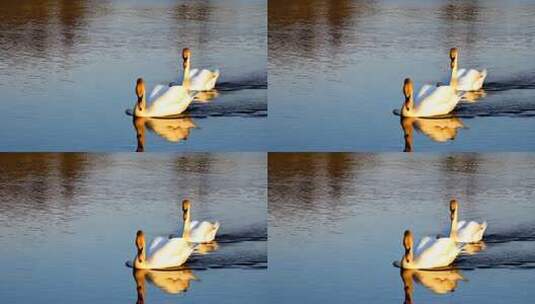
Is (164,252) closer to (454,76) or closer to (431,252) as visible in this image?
(431,252)

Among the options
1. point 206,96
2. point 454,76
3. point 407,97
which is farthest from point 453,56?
point 206,96

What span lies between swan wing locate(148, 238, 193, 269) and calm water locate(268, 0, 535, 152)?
0.37 meters

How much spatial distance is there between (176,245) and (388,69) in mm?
740

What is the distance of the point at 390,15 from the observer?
5254 millimetres

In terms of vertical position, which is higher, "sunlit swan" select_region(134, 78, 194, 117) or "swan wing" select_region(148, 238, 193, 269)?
"sunlit swan" select_region(134, 78, 194, 117)

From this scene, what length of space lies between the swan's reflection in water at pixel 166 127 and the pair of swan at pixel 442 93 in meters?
0.58

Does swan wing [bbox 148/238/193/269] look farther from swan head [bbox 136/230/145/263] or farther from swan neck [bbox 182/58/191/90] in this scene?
swan neck [bbox 182/58/191/90]

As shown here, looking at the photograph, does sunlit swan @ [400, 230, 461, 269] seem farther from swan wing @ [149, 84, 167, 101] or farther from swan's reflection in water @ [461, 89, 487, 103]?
swan wing @ [149, 84, 167, 101]

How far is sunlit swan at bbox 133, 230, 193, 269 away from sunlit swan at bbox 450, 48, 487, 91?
846mm

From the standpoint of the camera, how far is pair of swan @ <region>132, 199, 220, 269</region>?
5.17 m

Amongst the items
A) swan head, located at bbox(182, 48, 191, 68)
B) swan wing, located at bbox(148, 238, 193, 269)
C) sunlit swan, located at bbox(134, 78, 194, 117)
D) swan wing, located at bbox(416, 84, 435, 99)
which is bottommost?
swan wing, located at bbox(148, 238, 193, 269)

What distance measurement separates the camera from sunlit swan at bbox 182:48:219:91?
518 cm

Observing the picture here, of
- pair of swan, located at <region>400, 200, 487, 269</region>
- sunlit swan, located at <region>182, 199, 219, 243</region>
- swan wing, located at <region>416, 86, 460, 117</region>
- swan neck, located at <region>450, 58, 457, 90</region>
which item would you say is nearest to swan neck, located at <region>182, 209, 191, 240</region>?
sunlit swan, located at <region>182, 199, 219, 243</region>

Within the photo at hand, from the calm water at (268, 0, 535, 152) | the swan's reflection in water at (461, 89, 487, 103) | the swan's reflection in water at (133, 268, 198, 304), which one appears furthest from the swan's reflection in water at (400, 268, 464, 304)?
the swan's reflection in water at (133, 268, 198, 304)
